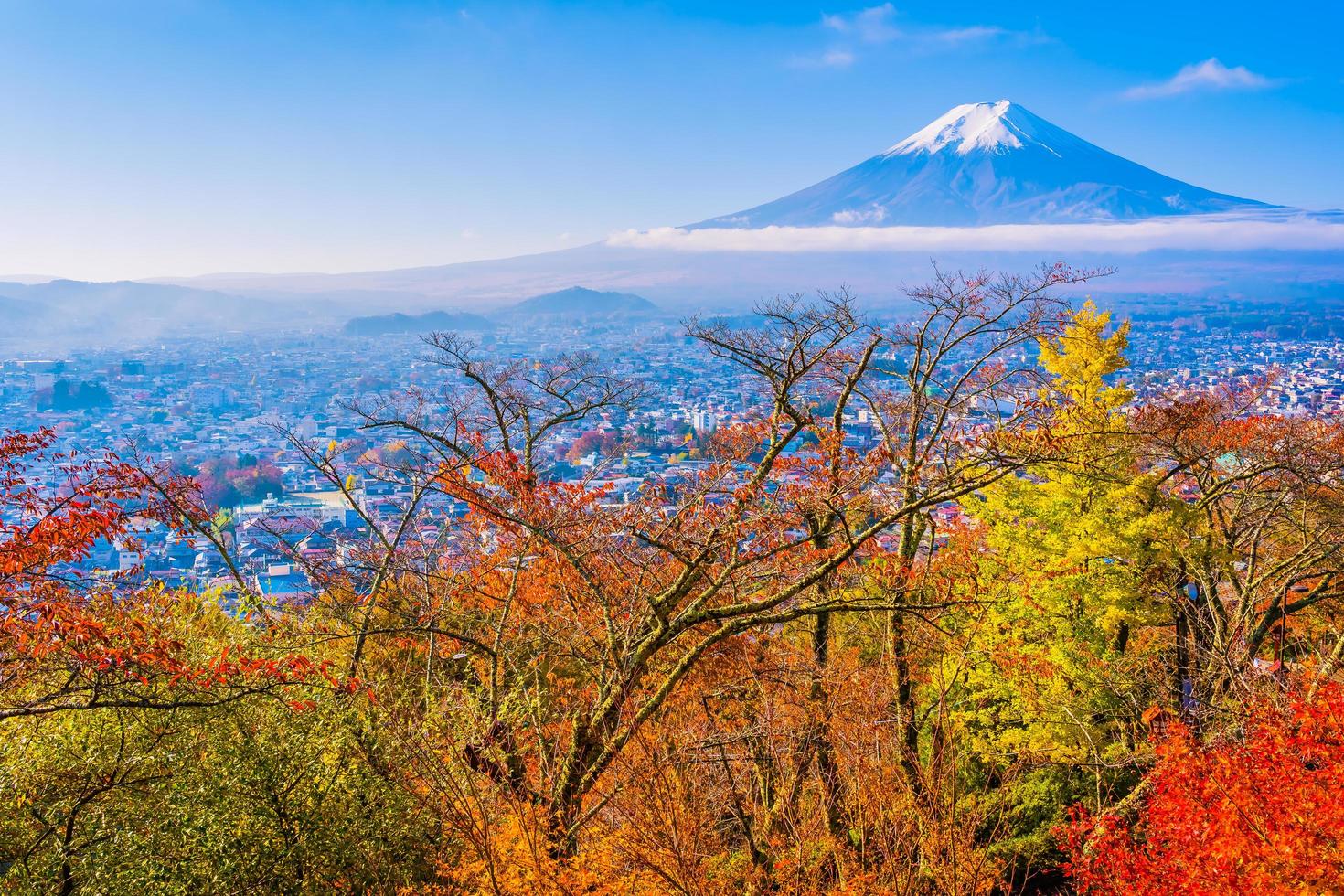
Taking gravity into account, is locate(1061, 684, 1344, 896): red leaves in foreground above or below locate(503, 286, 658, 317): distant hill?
below

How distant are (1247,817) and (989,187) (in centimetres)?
18234

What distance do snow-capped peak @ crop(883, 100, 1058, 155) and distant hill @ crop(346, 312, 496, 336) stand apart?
11577cm

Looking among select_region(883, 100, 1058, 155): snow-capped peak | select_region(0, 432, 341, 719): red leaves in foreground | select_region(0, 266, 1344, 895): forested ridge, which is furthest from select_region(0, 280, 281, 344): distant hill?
select_region(883, 100, 1058, 155): snow-capped peak

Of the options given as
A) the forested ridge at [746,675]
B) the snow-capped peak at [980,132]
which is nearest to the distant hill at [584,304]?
the snow-capped peak at [980,132]

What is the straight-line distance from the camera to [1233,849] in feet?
25.9

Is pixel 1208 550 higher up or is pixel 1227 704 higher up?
pixel 1208 550

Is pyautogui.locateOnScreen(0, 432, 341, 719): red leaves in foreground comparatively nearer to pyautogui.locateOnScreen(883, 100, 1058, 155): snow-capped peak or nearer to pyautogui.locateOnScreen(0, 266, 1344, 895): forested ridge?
pyautogui.locateOnScreen(0, 266, 1344, 895): forested ridge

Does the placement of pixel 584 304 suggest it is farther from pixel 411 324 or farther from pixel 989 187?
pixel 989 187

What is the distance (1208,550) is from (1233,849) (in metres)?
6.88

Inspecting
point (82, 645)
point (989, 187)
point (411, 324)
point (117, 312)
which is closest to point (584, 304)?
point (411, 324)

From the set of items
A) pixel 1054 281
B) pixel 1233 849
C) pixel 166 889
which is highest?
pixel 1054 281

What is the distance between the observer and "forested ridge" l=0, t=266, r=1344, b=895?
22.2 feet

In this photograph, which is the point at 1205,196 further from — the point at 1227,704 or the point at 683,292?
the point at 1227,704

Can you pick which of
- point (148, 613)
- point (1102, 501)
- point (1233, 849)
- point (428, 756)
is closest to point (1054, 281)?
point (1102, 501)
